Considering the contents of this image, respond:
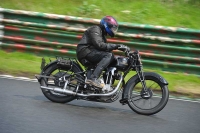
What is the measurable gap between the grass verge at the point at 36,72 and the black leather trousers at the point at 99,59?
97.9 inches

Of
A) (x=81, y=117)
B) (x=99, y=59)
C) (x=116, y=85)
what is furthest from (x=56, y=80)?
(x=81, y=117)

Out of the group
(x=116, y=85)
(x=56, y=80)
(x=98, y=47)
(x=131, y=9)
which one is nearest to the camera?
(x=98, y=47)

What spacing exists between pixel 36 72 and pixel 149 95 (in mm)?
3464

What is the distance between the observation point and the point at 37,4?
13.9 metres

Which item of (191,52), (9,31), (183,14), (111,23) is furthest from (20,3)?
(111,23)

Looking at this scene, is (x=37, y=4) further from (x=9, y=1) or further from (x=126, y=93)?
(x=126, y=93)

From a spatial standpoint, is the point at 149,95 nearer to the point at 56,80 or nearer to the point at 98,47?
the point at 98,47

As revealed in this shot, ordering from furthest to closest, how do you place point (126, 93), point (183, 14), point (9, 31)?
point (183, 14) → point (9, 31) → point (126, 93)

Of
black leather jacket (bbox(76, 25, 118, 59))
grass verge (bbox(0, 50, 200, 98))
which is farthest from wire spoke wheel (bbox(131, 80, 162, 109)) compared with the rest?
grass verge (bbox(0, 50, 200, 98))

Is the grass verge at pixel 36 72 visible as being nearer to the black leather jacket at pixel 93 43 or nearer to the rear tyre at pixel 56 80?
the rear tyre at pixel 56 80

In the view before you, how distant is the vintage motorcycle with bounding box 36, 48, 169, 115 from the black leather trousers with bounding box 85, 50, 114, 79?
0.42 ft

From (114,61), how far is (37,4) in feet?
21.2

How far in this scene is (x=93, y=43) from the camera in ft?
26.2

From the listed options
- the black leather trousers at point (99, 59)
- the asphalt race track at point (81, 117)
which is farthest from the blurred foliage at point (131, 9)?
the black leather trousers at point (99, 59)
